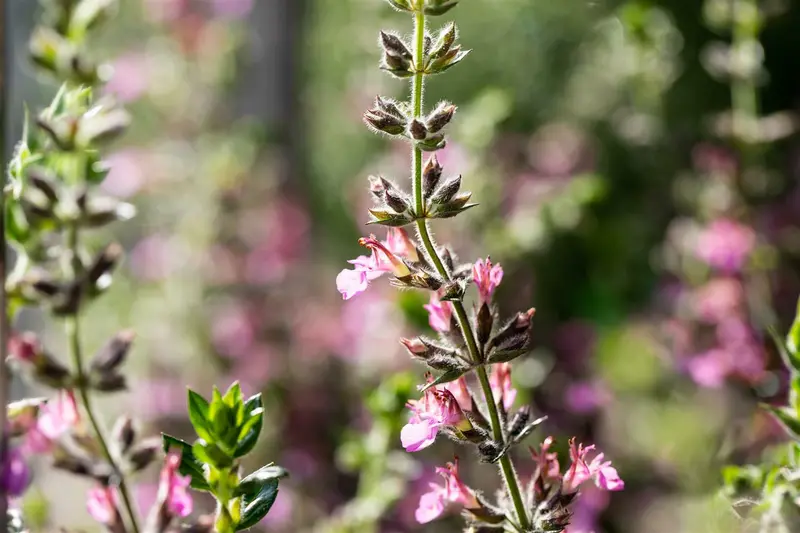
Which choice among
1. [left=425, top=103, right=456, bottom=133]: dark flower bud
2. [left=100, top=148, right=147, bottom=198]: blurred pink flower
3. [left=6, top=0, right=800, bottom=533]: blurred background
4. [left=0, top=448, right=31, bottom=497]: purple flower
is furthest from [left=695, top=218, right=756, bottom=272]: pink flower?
[left=100, top=148, right=147, bottom=198]: blurred pink flower

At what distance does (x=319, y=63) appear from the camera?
1998 millimetres

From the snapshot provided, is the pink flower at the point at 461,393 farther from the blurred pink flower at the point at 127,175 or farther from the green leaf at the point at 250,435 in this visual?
the blurred pink flower at the point at 127,175

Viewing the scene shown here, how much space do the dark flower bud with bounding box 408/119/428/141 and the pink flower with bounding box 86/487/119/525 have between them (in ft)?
0.88

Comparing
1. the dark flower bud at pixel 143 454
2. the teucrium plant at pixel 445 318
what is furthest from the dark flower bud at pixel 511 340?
the dark flower bud at pixel 143 454

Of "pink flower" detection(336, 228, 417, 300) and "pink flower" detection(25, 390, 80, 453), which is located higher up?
"pink flower" detection(336, 228, 417, 300)

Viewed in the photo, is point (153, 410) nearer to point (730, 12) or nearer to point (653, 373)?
point (653, 373)

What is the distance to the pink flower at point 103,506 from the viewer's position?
0.49 meters

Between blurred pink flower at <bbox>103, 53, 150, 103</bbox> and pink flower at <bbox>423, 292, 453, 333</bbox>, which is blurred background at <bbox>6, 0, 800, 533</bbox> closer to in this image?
blurred pink flower at <bbox>103, 53, 150, 103</bbox>

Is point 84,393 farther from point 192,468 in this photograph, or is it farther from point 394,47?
point 394,47

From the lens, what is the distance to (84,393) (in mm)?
519

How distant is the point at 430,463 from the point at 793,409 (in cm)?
51

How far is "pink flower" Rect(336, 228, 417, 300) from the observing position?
1.36 ft

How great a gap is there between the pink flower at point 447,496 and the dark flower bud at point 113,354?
0.69 feet

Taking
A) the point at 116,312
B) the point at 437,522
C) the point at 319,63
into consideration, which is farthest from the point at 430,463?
the point at 319,63
